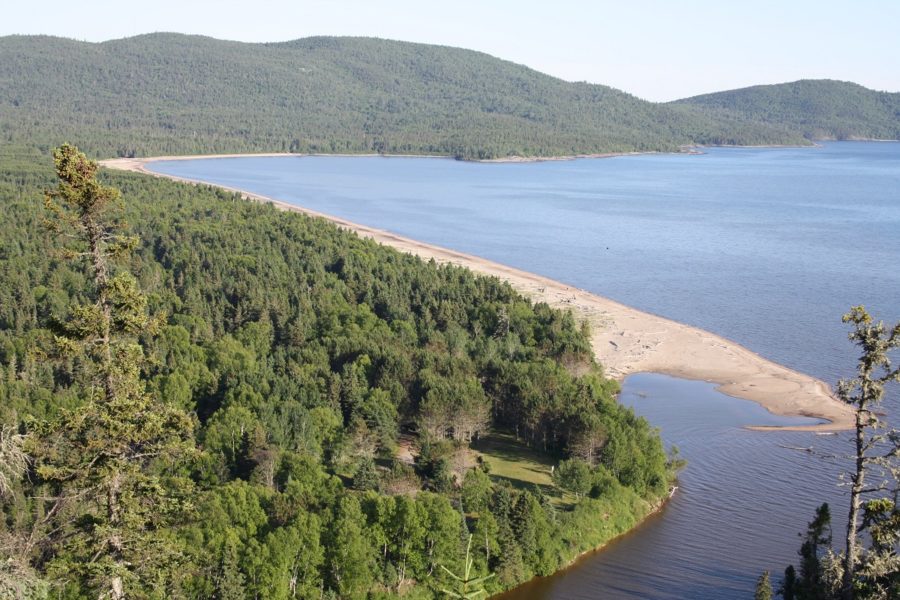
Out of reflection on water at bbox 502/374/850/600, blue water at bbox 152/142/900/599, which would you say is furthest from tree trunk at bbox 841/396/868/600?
blue water at bbox 152/142/900/599

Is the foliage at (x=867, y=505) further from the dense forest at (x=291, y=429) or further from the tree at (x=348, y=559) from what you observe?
the tree at (x=348, y=559)

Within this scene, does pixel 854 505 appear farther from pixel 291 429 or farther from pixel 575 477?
pixel 291 429

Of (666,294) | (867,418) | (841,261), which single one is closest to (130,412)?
(867,418)

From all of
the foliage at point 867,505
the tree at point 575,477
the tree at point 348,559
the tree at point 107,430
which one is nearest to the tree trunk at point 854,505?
the foliage at point 867,505

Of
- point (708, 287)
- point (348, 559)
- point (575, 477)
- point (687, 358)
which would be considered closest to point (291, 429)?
point (348, 559)

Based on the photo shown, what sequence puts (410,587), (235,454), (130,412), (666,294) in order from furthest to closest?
(666,294) → (235,454) → (410,587) → (130,412)

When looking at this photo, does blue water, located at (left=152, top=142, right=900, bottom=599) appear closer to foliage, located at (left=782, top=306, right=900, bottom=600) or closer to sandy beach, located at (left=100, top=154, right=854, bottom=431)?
sandy beach, located at (left=100, top=154, right=854, bottom=431)

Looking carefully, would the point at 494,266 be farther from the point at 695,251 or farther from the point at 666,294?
the point at 695,251
